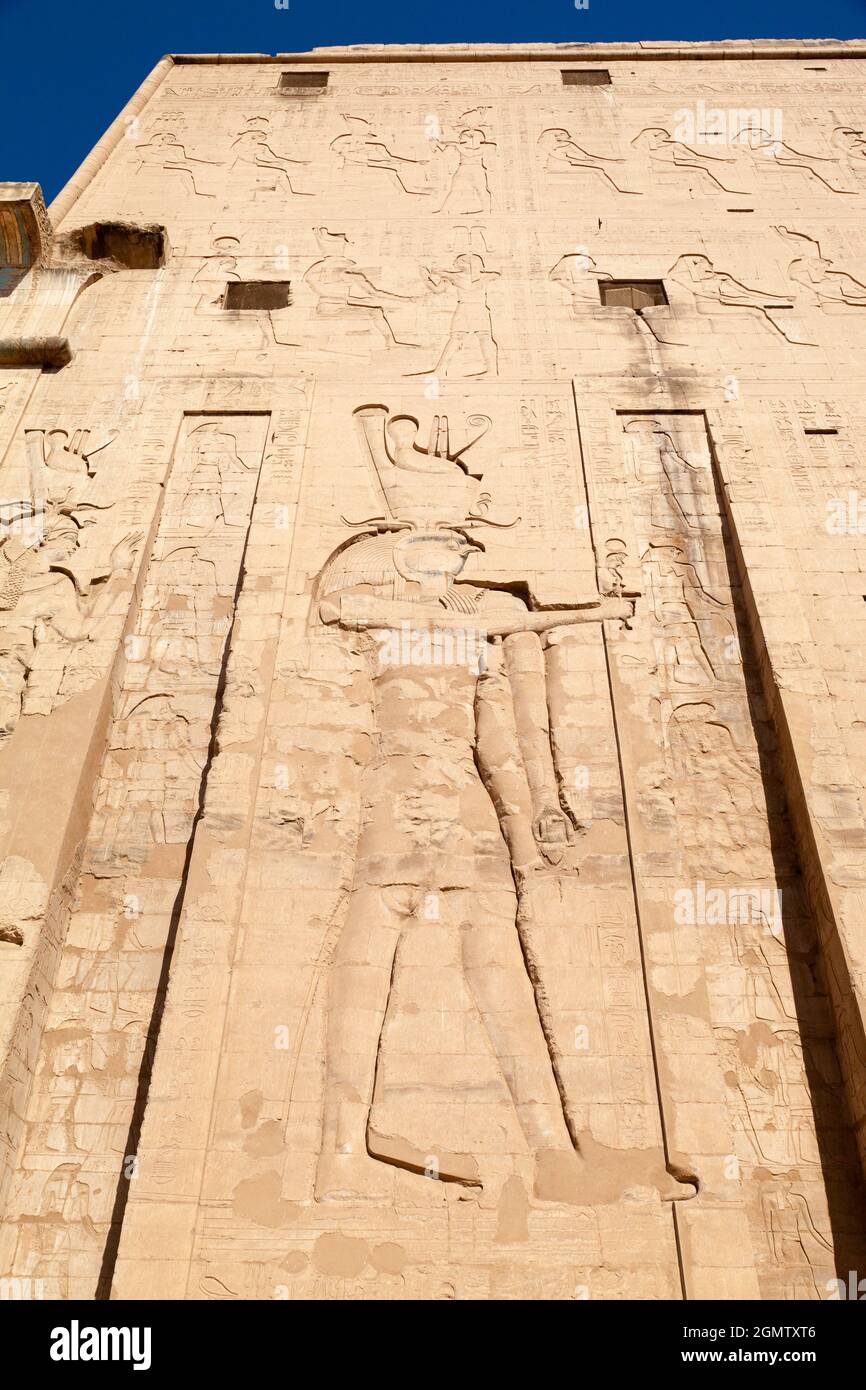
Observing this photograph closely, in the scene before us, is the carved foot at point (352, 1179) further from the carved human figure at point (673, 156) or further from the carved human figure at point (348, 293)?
the carved human figure at point (673, 156)

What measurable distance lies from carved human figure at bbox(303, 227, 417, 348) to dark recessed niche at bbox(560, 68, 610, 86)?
4119 millimetres

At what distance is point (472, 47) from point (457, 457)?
6.84 m

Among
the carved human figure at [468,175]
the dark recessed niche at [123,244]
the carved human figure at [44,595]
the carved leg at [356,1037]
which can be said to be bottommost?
the carved leg at [356,1037]

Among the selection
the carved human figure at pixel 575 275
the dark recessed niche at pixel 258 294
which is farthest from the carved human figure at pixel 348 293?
the carved human figure at pixel 575 275

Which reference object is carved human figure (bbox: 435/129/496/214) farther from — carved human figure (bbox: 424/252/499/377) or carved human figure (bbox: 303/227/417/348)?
carved human figure (bbox: 303/227/417/348)

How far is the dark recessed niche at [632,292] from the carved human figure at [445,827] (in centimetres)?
332

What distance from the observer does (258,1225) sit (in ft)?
16.8

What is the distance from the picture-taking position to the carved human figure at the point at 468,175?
34.9 feet

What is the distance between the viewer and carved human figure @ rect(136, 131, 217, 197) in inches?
444

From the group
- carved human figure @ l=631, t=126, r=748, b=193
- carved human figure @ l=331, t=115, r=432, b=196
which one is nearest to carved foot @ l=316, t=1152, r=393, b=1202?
carved human figure @ l=331, t=115, r=432, b=196

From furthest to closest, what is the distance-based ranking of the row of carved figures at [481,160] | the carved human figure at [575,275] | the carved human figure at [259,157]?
the carved human figure at [259,157], the row of carved figures at [481,160], the carved human figure at [575,275]

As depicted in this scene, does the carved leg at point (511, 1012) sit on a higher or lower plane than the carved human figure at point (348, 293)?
lower

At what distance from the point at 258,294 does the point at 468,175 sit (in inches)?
105

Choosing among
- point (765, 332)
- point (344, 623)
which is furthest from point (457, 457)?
point (765, 332)
